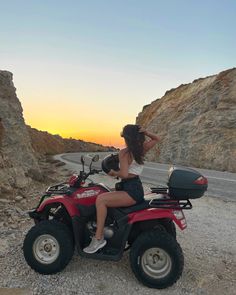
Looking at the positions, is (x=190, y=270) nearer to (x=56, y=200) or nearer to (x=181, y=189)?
(x=181, y=189)

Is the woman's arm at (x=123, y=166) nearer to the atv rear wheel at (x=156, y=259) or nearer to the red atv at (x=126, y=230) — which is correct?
the red atv at (x=126, y=230)

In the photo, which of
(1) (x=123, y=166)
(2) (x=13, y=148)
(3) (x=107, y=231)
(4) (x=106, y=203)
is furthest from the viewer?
(2) (x=13, y=148)

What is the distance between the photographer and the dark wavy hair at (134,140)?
5.83 metres

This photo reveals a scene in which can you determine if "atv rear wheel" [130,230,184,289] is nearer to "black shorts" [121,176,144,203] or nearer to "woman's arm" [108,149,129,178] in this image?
"black shorts" [121,176,144,203]

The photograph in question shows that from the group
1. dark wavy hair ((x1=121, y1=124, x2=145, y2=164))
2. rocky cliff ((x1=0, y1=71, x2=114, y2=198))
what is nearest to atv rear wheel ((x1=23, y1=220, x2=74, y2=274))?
dark wavy hair ((x1=121, y1=124, x2=145, y2=164))

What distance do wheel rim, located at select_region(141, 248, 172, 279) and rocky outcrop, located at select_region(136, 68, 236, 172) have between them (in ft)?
67.2

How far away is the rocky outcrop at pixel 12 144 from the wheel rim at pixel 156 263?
684 cm

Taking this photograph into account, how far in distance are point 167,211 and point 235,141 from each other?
22862 millimetres

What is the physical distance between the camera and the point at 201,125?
31.2 meters

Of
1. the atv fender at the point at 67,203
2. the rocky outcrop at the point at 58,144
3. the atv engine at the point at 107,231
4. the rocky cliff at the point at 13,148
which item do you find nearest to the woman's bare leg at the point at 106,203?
the atv engine at the point at 107,231

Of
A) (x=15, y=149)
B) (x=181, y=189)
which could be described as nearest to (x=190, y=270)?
(x=181, y=189)

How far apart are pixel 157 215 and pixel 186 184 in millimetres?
605

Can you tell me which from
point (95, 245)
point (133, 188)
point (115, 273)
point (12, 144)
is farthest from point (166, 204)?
point (12, 144)

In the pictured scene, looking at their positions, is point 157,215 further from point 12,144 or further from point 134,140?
A: point 12,144
